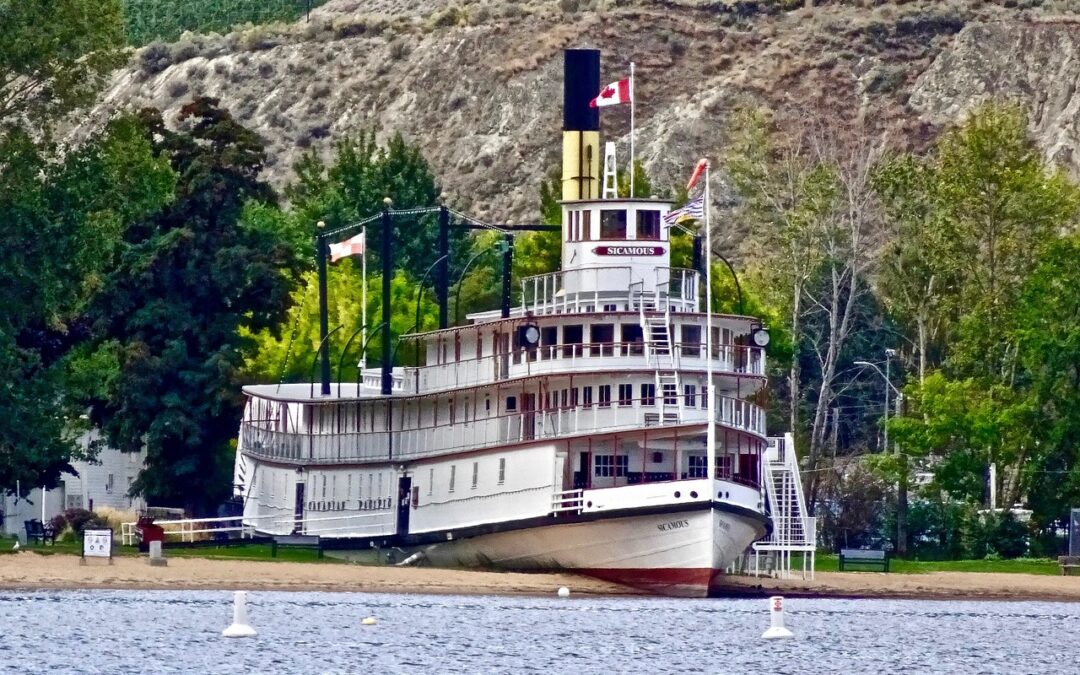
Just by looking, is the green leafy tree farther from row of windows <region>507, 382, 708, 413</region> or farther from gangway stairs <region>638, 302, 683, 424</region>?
gangway stairs <region>638, 302, 683, 424</region>

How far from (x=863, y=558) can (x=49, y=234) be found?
85.9 feet

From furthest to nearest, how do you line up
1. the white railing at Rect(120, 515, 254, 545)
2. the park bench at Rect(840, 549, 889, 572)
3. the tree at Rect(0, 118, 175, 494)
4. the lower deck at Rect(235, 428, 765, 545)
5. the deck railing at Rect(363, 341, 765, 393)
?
1. the white railing at Rect(120, 515, 254, 545)
2. the park bench at Rect(840, 549, 889, 572)
3. the tree at Rect(0, 118, 175, 494)
4. the deck railing at Rect(363, 341, 765, 393)
5. the lower deck at Rect(235, 428, 765, 545)

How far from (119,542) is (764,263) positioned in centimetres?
4130

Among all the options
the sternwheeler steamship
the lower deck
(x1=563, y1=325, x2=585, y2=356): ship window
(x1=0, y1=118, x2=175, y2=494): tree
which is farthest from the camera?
(x1=0, y1=118, x2=175, y2=494): tree

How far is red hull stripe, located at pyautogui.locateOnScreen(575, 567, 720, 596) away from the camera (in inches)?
2922

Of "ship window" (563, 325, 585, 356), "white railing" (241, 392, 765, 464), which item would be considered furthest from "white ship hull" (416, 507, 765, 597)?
"ship window" (563, 325, 585, 356)

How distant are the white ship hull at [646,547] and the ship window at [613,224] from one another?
28.9 feet

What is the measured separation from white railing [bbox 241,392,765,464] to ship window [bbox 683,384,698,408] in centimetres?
10

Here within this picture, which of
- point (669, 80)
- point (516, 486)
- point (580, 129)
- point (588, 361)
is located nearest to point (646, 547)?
point (516, 486)

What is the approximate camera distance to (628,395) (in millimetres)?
76062

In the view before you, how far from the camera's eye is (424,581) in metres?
75.4

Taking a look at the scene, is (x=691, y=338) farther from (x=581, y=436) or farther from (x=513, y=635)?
(x=513, y=635)

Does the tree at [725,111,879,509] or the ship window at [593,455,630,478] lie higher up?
the tree at [725,111,879,509]

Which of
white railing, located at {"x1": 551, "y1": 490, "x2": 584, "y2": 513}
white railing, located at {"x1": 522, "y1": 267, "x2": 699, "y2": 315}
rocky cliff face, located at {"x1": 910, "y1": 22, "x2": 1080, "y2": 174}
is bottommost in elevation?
white railing, located at {"x1": 551, "y1": 490, "x2": 584, "y2": 513}
